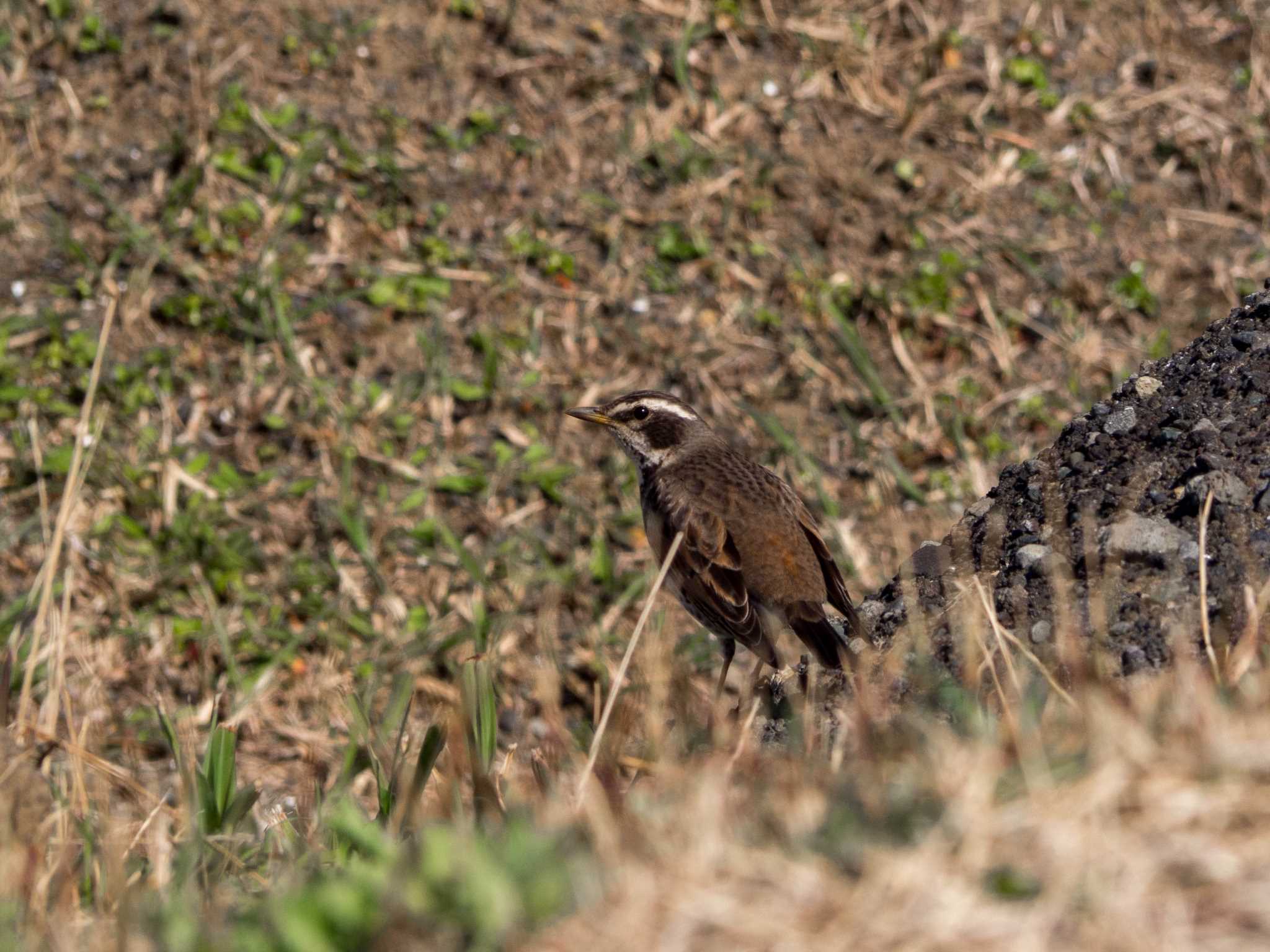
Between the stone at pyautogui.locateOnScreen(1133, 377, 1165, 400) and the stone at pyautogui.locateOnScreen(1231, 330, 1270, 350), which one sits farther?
the stone at pyautogui.locateOnScreen(1133, 377, 1165, 400)

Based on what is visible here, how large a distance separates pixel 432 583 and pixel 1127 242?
5.33m

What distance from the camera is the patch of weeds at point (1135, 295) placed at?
33.8 ft

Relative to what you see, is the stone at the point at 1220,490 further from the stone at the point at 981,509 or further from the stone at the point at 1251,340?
the stone at the point at 981,509

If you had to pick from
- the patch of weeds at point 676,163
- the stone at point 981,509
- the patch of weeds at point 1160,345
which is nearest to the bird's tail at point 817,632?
the stone at point 981,509

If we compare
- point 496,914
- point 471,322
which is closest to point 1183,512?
point 496,914

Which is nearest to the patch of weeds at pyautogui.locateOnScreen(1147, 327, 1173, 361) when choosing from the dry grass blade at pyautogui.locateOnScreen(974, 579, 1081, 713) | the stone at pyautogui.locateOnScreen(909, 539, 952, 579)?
the stone at pyautogui.locateOnScreen(909, 539, 952, 579)

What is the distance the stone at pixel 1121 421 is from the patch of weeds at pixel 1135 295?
5145 millimetres

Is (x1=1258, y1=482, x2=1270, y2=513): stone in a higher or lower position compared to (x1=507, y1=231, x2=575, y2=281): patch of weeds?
higher

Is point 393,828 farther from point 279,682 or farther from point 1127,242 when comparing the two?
point 1127,242

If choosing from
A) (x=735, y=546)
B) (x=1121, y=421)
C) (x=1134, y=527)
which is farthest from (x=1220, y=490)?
(x=735, y=546)

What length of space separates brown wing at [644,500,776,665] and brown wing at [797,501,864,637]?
0.33 meters

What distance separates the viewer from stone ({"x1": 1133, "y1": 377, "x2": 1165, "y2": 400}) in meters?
5.49

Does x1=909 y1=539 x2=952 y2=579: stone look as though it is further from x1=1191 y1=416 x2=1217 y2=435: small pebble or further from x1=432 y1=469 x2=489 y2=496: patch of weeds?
x1=432 y1=469 x2=489 y2=496: patch of weeds

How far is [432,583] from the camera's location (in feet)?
29.2
